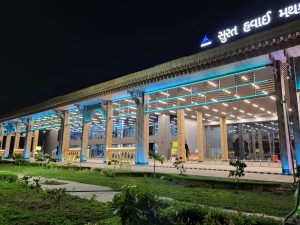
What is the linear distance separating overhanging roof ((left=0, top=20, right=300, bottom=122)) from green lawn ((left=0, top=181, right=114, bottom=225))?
14.9 m

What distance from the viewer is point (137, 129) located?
27.4 meters

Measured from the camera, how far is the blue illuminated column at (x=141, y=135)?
2647 centimetres

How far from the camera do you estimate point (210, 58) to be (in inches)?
773

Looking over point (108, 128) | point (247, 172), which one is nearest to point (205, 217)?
point (247, 172)

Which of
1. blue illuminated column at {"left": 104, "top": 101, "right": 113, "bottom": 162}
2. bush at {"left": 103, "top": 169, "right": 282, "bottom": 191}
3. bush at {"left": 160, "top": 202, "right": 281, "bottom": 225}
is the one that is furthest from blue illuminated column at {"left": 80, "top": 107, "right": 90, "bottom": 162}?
bush at {"left": 160, "top": 202, "right": 281, "bottom": 225}

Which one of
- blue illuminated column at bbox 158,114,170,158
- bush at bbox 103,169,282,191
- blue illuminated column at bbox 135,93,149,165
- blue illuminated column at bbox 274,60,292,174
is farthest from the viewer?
blue illuminated column at bbox 158,114,170,158

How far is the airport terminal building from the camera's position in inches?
656

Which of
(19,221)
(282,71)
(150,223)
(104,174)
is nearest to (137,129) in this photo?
(104,174)

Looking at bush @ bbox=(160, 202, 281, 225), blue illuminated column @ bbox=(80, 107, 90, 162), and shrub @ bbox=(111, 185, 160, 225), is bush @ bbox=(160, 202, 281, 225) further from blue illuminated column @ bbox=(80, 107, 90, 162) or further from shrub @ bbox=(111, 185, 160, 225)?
blue illuminated column @ bbox=(80, 107, 90, 162)

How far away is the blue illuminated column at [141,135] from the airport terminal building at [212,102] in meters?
0.11

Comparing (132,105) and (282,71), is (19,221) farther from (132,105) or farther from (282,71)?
(132,105)

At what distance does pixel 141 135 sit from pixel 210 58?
457 inches

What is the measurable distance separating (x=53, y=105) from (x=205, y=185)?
103 feet

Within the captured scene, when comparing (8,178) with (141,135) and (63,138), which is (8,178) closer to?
(141,135)
